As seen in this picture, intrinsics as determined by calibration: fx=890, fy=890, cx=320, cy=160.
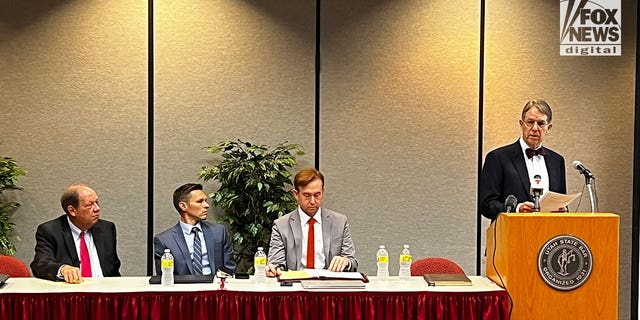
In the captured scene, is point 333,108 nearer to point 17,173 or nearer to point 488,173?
point 488,173

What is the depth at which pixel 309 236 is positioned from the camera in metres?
5.31

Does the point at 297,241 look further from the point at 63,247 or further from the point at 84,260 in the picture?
the point at 63,247

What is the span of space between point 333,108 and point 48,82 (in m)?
2.24

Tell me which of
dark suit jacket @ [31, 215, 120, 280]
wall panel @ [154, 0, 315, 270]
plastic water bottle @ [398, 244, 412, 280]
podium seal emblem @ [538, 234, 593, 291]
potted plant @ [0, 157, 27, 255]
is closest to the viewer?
podium seal emblem @ [538, 234, 593, 291]

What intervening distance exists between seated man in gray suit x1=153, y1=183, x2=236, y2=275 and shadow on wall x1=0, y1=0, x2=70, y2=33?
235cm

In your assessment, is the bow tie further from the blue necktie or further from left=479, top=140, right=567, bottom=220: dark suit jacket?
the blue necktie

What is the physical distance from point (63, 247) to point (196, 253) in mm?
781

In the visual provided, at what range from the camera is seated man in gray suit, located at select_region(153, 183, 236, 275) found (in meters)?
5.33

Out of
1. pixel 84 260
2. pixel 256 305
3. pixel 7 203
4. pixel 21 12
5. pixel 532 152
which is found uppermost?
pixel 21 12

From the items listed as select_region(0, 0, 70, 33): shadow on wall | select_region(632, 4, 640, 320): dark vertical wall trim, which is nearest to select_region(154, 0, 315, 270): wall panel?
select_region(0, 0, 70, 33): shadow on wall

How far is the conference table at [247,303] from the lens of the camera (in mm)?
4414

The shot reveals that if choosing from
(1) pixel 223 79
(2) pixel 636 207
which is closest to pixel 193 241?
(1) pixel 223 79

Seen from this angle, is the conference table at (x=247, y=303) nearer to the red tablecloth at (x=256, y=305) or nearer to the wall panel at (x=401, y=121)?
the red tablecloth at (x=256, y=305)

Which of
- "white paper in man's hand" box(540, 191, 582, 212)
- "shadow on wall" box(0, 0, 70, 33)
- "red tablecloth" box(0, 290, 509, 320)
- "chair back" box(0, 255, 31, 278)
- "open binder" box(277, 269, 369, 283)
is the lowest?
"red tablecloth" box(0, 290, 509, 320)
